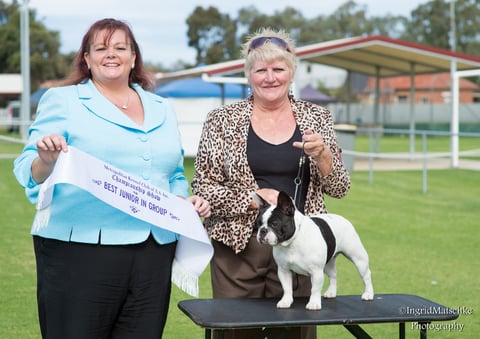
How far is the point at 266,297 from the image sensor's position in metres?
4.25

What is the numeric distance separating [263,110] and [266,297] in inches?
37.8

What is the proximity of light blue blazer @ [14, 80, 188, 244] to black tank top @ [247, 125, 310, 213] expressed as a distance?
0.56 meters

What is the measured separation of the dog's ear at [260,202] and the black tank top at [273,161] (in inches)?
6.5

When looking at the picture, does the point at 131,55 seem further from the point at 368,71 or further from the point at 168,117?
the point at 368,71

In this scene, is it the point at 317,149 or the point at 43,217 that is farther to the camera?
the point at 317,149

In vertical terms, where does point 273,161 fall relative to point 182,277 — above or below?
above

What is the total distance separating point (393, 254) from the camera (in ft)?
32.2

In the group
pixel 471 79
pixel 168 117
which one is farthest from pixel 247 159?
pixel 471 79

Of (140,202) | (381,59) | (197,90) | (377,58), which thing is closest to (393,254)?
(140,202)

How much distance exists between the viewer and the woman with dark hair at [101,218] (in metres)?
3.58

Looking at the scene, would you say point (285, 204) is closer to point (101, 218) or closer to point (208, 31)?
point (101, 218)

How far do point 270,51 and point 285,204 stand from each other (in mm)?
818

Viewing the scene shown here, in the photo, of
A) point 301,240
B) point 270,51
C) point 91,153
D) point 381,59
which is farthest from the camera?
point 381,59

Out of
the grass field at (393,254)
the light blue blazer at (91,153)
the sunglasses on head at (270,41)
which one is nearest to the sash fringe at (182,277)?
the light blue blazer at (91,153)
